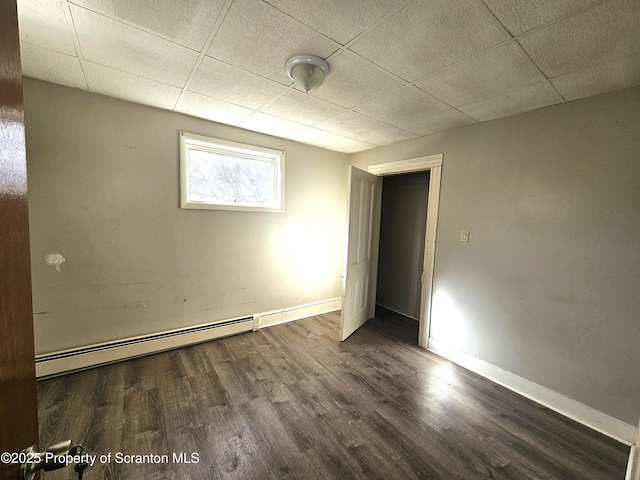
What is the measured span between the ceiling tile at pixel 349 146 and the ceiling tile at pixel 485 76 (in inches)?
53.2

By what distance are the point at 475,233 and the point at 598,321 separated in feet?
3.35

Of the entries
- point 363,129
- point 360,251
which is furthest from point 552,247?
point 363,129

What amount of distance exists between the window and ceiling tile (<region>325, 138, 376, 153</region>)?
758 millimetres

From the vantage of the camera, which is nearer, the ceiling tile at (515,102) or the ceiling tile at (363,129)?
the ceiling tile at (515,102)

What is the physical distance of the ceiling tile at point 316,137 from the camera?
285 cm

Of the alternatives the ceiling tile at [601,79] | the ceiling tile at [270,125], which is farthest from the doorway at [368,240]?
the ceiling tile at [601,79]

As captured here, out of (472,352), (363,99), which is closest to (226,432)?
(472,352)

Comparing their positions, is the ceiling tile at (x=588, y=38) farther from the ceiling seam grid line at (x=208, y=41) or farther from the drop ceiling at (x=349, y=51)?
the ceiling seam grid line at (x=208, y=41)

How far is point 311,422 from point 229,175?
2499 mm

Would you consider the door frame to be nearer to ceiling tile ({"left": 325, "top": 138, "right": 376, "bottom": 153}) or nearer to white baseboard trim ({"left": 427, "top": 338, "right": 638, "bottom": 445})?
white baseboard trim ({"left": 427, "top": 338, "right": 638, "bottom": 445})

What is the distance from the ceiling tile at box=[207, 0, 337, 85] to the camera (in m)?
1.21

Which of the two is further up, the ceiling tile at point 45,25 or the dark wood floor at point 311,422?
the ceiling tile at point 45,25

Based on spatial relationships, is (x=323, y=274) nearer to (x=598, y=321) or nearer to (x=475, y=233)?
(x=475, y=233)

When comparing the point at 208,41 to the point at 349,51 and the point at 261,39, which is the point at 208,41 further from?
the point at 349,51
